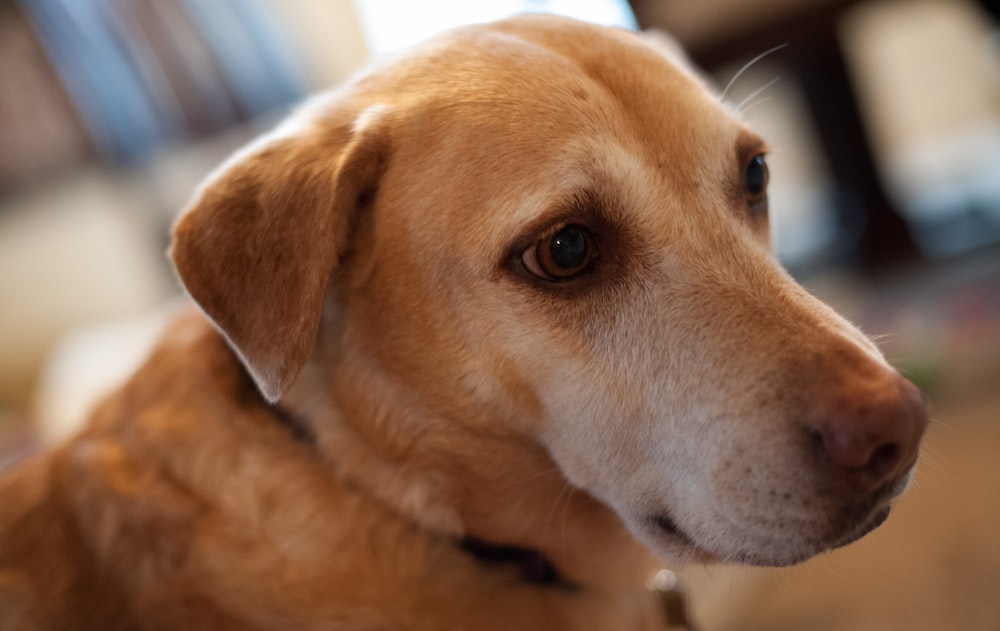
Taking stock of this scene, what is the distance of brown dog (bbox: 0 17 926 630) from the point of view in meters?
1.21

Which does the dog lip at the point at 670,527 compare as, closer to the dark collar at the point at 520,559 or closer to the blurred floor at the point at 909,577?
the dark collar at the point at 520,559

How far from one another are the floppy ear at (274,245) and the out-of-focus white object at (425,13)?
2.53 m

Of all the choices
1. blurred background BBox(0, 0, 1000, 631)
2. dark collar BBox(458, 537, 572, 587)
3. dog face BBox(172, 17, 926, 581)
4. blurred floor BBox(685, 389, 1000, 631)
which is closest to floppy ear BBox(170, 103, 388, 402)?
dog face BBox(172, 17, 926, 581)

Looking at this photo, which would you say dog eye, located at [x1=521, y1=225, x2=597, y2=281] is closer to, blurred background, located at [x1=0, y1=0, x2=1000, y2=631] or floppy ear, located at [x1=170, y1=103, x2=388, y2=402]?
floppy ear, located at [x1=170, y1=103, x2=388, y2=402]

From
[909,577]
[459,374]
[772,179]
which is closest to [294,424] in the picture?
[459,374]

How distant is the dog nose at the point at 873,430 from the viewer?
3.29 ft

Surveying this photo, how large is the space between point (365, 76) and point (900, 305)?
2867 mm

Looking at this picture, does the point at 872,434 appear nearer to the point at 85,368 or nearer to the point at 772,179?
the point at 85,368

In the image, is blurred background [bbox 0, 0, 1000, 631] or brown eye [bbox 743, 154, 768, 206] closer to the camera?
brown eye [bbox 743, 154, 768, 206]

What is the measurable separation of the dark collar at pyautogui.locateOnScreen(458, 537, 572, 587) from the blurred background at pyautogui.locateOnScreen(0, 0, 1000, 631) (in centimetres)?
92

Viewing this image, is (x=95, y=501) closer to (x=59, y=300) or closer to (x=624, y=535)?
(x=624, y=535)

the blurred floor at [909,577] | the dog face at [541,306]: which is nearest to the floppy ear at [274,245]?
the dog face at [541,306]

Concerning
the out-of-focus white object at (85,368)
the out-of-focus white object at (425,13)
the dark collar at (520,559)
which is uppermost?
the out-of-focus white object at (425,13)

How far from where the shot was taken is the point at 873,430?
1001 millimetres
